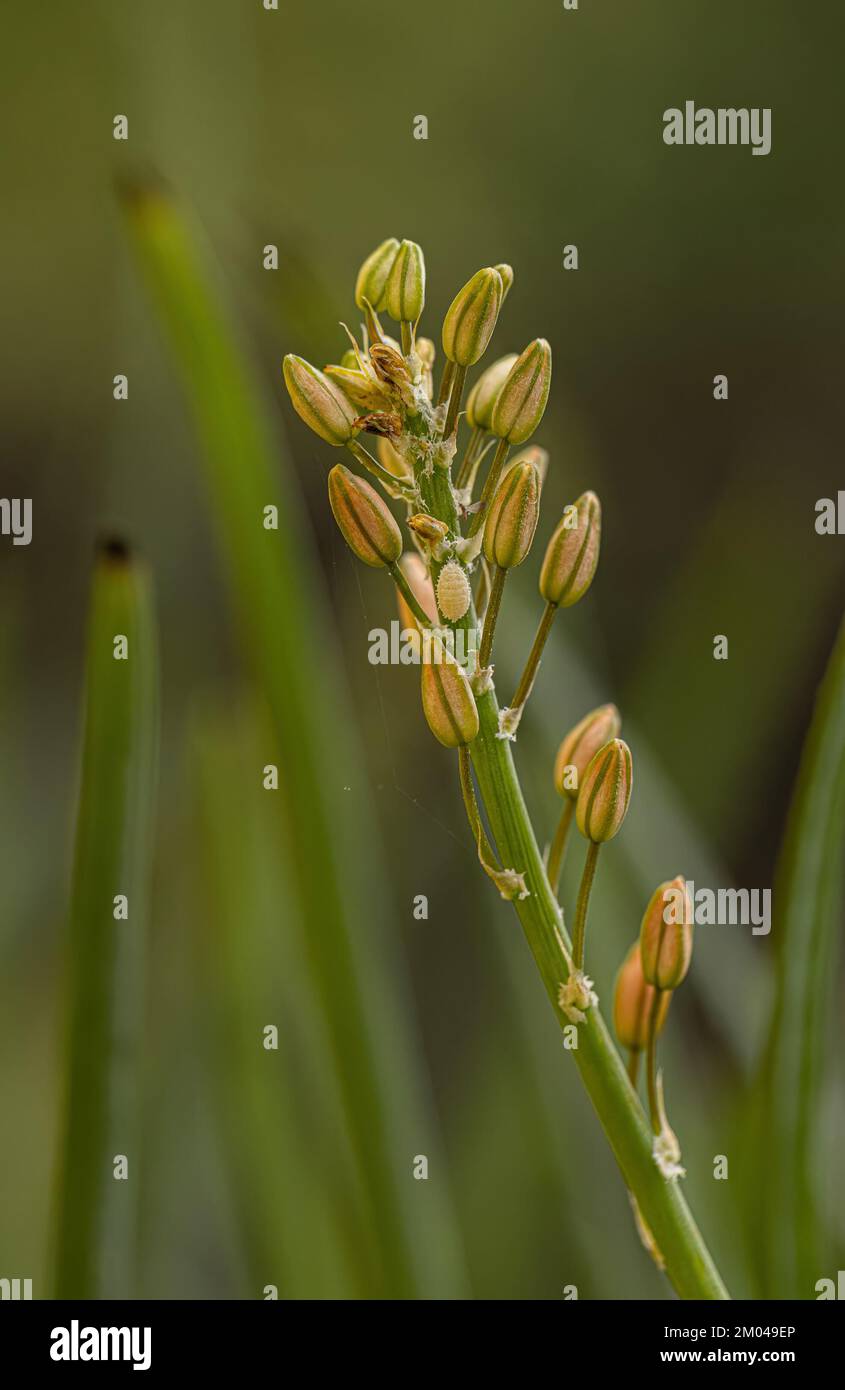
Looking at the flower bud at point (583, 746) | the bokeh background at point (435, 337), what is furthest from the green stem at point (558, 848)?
the bokeh background at point (435, 337)

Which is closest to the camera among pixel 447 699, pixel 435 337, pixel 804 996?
pixel 447 699

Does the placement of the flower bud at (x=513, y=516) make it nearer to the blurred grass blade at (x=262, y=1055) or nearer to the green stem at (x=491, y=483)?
the green stem at (x=491, y=483)

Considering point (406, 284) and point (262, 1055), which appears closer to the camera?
point (406, 284)

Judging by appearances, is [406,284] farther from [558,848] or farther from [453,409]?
[558,848]

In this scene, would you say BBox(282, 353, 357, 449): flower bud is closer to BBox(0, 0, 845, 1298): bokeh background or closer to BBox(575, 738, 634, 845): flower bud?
BBox(575, 738, 634, 845): flower bud

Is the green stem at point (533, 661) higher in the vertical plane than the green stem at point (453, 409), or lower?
lower

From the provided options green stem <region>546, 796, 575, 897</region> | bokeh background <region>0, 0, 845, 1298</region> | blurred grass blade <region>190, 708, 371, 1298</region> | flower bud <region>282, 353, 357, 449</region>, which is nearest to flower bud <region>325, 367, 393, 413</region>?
flower bud <region>282, 353, 357, 449</region>

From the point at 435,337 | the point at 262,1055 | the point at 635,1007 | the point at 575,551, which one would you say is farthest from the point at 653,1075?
the point at 435,337
